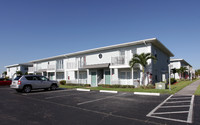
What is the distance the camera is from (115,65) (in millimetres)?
16609

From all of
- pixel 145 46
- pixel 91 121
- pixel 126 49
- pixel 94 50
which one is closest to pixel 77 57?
pixel 94 50

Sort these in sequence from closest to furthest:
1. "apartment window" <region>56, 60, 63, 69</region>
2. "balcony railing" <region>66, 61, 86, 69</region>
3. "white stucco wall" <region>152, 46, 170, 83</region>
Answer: "white stucco wall" <region>152, 46, 170, 83</region>, "balcony railing" <region>66, 61, 86, 69</region>, "apartment window" <region>56, 60, 63, 69</region>

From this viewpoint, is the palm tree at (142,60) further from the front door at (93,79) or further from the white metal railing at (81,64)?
the white metal railing at (81,64)

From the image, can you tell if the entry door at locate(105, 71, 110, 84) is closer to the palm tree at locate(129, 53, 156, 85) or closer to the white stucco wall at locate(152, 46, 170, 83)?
the palm tree at locate(129, 53, 156, 85)

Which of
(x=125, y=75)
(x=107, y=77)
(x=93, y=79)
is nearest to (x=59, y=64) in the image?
(x=93, y=79)

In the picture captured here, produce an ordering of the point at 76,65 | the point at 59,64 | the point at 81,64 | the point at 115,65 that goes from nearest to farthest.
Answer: the point at 115,65 < the point at 81,64 < the point at 76,65 < the point at 59,64

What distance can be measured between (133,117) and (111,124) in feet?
3.76

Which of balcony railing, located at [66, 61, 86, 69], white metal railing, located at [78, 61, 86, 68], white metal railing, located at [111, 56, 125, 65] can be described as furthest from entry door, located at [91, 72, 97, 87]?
white metal railing, located at [111, 56, 125, 65]

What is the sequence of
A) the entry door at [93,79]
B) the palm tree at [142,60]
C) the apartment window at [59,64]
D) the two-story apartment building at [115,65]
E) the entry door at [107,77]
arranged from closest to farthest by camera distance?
1. the palm tree at [142,60]
2. the two-story apartment building at [115,65]
3. the entry door at [107,77]
4. the entry door at [93,79]
5. the apartment window at [59,64]

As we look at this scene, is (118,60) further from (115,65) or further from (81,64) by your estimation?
(81,64)

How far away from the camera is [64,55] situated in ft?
82.8

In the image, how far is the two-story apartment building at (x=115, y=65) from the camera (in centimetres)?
1595

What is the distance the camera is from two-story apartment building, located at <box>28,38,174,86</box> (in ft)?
52.3

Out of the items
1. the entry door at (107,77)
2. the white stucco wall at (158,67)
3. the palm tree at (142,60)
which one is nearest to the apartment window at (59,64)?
the entry door at (107,77)
